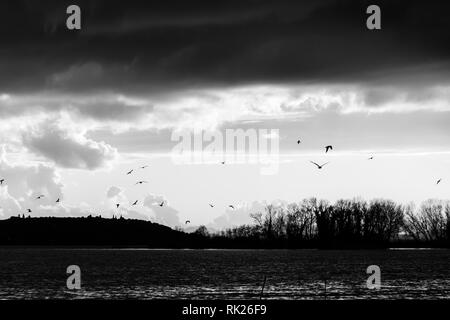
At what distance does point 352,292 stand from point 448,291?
10652 mm

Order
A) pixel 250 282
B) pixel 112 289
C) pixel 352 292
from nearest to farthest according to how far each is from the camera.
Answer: pixel 352 292
pixel 112 289
pixel 250 282

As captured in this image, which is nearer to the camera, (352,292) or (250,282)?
(352,292)

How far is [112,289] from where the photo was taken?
79188 mm
